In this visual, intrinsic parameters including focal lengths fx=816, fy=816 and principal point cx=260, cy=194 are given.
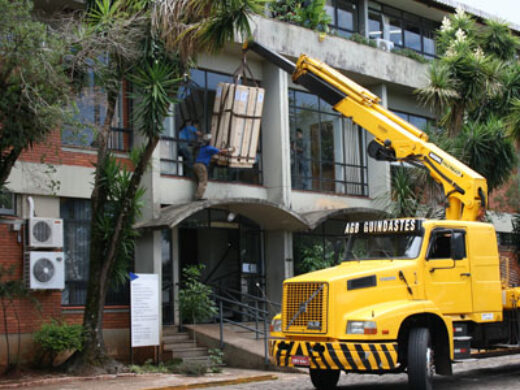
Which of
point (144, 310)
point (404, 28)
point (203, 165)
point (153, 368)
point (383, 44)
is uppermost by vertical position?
point (404, 28)

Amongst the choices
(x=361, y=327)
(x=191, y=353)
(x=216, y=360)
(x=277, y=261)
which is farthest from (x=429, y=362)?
(x=277, y=261)

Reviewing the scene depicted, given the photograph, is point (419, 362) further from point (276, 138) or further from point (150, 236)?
point (276, 138)

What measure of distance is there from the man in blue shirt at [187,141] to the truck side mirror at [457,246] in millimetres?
9204

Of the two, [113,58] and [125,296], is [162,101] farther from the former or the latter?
[125,296]

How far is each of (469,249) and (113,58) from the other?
7.62 m

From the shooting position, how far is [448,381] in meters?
14.7

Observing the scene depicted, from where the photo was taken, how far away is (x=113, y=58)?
15.8 metres

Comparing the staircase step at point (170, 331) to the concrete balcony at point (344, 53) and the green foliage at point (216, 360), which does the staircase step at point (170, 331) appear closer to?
the green foliage at point (216, 360)

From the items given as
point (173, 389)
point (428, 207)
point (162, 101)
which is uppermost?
point (162, 101)

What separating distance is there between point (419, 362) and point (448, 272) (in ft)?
6.24

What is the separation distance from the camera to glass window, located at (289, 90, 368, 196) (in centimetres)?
2384

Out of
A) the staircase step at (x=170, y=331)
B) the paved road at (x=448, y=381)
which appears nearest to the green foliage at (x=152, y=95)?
the paved road at (x=448, y=381)

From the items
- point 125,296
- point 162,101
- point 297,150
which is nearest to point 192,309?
point 125,296

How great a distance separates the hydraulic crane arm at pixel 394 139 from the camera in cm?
1425
